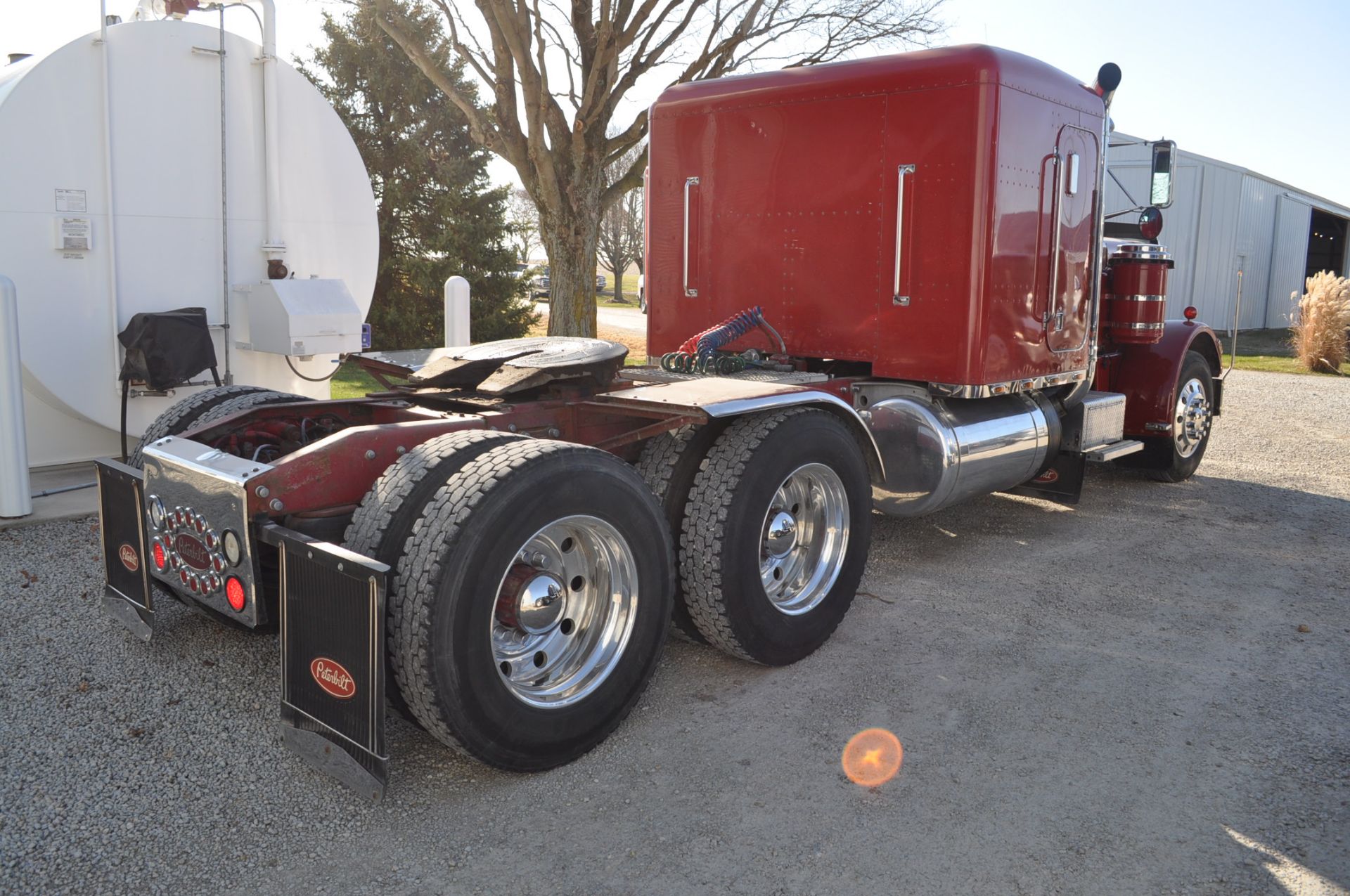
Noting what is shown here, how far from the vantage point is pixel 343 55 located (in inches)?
703

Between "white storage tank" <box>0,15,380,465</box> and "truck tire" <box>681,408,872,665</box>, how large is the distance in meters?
4.11

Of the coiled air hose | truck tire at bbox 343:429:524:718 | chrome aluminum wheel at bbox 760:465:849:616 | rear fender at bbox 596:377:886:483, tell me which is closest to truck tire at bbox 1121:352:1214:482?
the coiled air hose

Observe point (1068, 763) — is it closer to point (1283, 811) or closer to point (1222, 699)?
point (1283, 811)

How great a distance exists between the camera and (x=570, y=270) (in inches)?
556

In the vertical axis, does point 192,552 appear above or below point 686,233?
below

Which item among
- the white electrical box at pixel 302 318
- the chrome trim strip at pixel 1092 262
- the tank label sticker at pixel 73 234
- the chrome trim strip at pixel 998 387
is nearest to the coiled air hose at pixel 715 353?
the chrome trim strip at pixel 998 387

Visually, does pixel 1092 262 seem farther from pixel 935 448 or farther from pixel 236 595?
pixel 236 595

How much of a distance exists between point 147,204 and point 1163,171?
6553 mm

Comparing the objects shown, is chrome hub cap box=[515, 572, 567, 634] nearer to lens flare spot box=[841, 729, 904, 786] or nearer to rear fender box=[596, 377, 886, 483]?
rear fender box=[596, 377, 886, 483]

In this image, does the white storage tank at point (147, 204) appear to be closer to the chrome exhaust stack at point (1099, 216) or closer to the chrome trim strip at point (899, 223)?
the chrome trim strip at point (899, 223)

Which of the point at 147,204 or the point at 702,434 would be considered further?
the point at 147,204

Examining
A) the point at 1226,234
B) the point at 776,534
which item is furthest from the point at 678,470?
the point at 1226,234

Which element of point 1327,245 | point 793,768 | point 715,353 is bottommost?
point 793,768

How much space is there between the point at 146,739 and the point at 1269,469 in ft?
28.7
